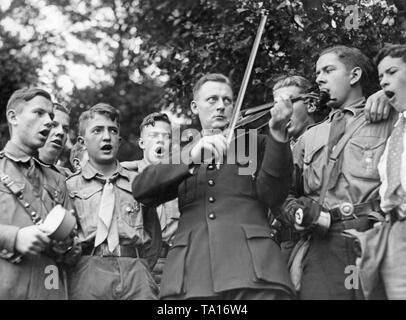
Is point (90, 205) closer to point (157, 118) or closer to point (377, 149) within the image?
point (157, 118)

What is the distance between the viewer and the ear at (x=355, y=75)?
6867 millimetres

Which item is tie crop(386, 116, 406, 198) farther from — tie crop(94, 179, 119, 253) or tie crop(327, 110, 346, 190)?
tie crop(94, 179, 119, 253)

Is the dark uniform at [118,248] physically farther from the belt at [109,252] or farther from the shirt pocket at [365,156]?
A: the shirt pocket at [365,156]

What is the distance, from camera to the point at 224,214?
19.6ft

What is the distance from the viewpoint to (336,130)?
657 cm

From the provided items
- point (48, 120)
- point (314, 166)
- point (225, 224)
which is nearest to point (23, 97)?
point (48, 120)

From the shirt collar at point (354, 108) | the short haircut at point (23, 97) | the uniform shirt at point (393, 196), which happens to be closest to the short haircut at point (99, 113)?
the short haircut at point (23, 97)

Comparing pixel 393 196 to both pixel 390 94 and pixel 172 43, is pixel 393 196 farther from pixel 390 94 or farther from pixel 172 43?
pixel 172 43

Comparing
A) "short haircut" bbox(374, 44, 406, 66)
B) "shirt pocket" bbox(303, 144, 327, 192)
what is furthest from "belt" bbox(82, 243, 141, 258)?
"short haircut" bbox(374, 44, 406, 66)

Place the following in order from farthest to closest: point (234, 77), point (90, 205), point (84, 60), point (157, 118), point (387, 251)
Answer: point (84, 60) → point (234, 77) → point (157, 118) → point (90, 205) → point (387, 251)

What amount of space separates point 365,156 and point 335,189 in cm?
31

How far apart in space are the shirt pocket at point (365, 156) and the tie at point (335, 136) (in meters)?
0.10

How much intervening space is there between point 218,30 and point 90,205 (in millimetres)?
3608

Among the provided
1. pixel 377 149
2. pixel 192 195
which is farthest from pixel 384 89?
pixel 192 195
